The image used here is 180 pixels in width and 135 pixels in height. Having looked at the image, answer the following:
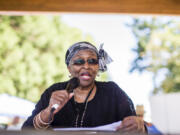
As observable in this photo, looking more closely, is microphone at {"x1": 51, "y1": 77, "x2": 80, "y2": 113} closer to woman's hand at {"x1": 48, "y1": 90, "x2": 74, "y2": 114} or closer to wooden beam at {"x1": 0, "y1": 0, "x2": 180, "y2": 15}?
woman's hand at {"x1": 48, "y1": 90, "x2": 74, "y2": 114}

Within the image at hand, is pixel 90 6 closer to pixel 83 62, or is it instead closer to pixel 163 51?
pixel 83 62

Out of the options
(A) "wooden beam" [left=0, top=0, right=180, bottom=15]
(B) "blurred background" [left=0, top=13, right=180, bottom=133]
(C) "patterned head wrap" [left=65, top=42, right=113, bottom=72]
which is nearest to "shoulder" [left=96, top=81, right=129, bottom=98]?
(C) "patterned head wrap" [left=65, top=42, right=113, bottom=72]

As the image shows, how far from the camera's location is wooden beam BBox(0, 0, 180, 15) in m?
3.88

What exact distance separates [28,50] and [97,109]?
6572mm

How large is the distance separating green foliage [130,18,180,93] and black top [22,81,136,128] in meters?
6.05

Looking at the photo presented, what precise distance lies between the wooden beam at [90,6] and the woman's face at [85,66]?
2.34 m

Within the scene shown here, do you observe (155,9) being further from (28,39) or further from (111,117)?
(28,39)

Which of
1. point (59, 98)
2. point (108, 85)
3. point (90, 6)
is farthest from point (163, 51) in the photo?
point (59, 98)

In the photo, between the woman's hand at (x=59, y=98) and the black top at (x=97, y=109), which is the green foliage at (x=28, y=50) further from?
the woman's hand at (x=59, y=98)

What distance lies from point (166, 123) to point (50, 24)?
15.3 feet

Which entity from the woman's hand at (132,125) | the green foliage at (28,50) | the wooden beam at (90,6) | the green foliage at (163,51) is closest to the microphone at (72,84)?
the woman's hand at (132,125)

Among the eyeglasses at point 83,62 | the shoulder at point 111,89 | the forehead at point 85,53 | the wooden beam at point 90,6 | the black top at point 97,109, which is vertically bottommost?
the black top at point 97,109

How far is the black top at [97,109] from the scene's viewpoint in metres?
1.55

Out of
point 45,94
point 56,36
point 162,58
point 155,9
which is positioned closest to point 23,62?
point 56,36
